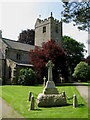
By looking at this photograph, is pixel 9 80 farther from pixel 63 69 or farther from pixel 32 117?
pixel 32 117

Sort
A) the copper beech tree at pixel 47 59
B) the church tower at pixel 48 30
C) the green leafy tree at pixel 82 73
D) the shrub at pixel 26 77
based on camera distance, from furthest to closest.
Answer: the church tower at pixel 48 30
the green leafy tree at pixel 82 73
the shrub at pixel 26 77
the copper beech tree at pixel 47 59

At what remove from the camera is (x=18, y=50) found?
122ft

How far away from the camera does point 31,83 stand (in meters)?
28.6

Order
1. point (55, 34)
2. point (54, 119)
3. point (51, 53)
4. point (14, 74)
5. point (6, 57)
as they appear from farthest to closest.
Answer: point (55, 34)
point (6, 57)
point (14, 74)
point (51, 53)
point (54, 119)

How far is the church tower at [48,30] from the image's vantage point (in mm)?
47906

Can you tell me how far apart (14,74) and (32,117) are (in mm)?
22703

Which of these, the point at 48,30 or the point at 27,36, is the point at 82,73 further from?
the point at 27,36

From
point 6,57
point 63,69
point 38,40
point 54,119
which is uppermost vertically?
point 38,40

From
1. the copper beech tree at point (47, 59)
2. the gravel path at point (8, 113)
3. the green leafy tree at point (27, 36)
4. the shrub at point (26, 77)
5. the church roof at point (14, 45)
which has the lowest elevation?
the gravel path at point (8, 113)

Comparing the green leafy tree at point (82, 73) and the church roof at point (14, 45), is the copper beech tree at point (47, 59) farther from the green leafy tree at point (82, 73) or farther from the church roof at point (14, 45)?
the green leafy tree at point (82, 73)

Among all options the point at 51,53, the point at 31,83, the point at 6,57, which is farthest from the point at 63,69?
the point at 6,57

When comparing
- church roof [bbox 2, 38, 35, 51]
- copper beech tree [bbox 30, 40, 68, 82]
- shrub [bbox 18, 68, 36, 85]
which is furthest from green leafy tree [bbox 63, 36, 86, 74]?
shrub [bbox 18, 68, 36, 85]

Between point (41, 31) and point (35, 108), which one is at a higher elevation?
point (41, 31)

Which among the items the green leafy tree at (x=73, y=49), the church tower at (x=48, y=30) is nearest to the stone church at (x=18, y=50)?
the church tower at (x=48, y=30)
